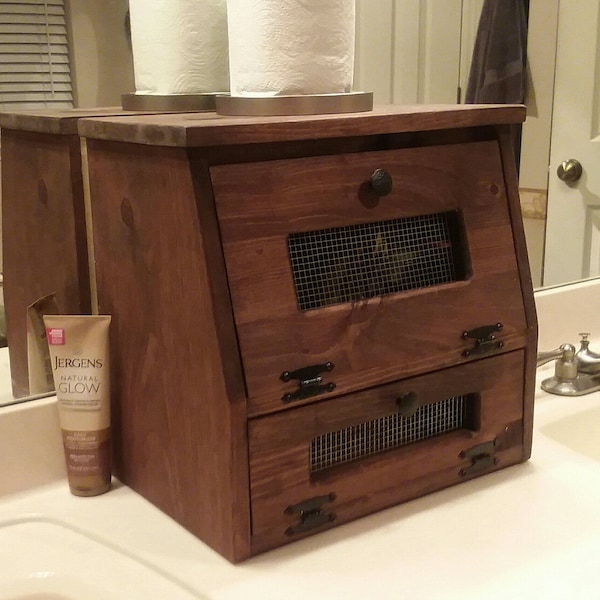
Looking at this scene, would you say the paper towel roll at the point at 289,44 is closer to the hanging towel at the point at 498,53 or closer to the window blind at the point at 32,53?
the window blind at the point at 32,53

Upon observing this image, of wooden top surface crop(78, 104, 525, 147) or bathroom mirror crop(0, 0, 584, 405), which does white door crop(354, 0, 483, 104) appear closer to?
bathroom mirror crop(0, 0, 584, 405)

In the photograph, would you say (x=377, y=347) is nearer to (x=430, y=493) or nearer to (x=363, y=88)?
(x=430, y=493)

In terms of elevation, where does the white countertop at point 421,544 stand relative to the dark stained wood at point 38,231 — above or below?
below

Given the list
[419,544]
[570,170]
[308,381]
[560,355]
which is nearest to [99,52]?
[308,381]

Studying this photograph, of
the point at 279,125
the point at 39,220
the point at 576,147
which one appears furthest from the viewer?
the point at 576,147

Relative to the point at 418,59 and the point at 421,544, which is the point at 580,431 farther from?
the point at 418,59

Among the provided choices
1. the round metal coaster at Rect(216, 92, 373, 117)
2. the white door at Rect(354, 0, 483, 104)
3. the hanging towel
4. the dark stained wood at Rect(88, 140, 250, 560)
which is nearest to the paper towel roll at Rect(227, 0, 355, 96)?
the round metal coaster at Rect(216, 92, 373, 117)

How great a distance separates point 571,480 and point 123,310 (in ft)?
1.70

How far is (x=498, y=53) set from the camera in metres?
1.31

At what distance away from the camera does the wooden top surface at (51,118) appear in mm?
829

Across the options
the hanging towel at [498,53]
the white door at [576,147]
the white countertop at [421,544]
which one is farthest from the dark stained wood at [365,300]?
the white door at [576,147]

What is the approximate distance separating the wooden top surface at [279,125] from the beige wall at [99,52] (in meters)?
0.12

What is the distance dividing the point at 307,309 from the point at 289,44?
0.25 metres

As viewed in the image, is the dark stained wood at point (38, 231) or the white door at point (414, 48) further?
the white door at point (414, 48)
